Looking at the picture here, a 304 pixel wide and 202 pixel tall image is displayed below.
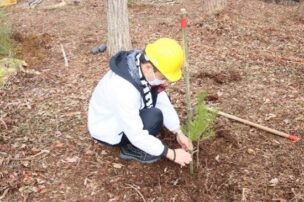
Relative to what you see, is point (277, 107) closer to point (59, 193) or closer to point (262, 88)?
point (262, 88)

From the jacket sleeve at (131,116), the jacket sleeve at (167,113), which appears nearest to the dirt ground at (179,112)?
the jacket sleeve at (167,113)

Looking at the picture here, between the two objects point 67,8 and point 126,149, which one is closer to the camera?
point 126,149

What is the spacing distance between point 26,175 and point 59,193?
0.35 m

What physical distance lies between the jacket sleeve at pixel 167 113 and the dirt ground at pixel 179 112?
260mm

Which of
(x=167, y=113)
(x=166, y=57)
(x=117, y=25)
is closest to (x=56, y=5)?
(x=117, y=25)

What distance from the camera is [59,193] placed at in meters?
3.13

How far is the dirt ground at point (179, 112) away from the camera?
317 centimetres

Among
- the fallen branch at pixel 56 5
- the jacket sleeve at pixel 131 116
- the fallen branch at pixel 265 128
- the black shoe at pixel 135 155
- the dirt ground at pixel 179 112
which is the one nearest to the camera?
the jacket sleeve at pixel 131 116

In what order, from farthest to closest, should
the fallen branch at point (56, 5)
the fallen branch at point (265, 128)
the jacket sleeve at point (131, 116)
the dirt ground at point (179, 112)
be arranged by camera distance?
1. the fallen branch at point (56, 5)
2. the fallen branch at point (265, 128)
3. the dirt ground at point (179, 112)
4. the jacket sleeve at point (131, 116)

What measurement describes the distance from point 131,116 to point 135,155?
55 centimetres

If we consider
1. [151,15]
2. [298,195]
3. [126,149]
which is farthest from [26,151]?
[151,15]

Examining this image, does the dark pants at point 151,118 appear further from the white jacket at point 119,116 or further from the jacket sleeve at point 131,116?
the jacket sleeve at point 131,116

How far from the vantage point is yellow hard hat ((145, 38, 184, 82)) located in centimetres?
276

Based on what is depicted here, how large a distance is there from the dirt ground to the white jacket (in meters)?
0.30
